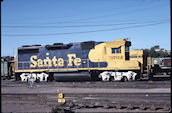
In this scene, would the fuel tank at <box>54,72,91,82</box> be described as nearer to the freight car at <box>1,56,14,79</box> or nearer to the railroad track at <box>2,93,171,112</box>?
the railroad track at <box>2,93,171,112</box>

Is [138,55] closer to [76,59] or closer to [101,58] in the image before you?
[101,58]

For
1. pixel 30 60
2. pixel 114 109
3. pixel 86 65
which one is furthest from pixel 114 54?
pixel 114 109

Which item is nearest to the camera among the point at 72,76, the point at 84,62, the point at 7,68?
the point at 72,76

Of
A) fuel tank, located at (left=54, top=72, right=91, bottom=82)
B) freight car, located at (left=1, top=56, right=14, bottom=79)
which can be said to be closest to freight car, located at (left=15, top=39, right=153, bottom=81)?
fuel tank, located at (left=54, top=72, right=91, bottom=82)

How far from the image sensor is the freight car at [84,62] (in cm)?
1992

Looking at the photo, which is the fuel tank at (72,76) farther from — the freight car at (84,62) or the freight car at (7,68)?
the freight car at (7,68)

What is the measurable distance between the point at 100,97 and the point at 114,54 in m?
9.51

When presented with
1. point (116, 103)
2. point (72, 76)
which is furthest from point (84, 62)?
point (116, 103)

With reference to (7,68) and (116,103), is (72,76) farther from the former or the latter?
(116,103)

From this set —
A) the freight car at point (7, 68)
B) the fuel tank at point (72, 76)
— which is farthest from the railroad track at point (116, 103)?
the freight car at point (7, 68)

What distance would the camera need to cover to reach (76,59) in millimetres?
21297

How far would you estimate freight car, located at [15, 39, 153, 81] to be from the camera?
65.4 ft

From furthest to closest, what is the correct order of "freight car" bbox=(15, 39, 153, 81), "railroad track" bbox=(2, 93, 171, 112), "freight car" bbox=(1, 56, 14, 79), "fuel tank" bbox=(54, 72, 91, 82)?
"freight car" bbox=(1, 56, 14, 79), "fuel tank" bbox=(54, 72, 91, 82), "freight car" bbox=(15, 39, 153, 81), "railroad track" bbox=(2, 93, 171, 112)

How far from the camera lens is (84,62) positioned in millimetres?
21016
